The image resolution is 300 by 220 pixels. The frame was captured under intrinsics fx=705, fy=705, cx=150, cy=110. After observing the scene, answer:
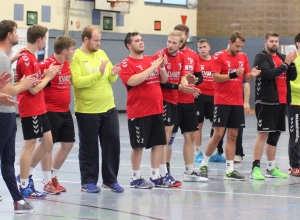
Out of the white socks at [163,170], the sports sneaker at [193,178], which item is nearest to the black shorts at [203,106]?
the sports sneaker at [193,178]

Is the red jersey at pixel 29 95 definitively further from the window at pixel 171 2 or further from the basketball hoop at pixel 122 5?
the window at pixel 171 2

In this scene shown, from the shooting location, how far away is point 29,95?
795 centimetres

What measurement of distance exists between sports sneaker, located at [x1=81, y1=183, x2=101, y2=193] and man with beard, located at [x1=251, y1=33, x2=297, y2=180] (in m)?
2.46

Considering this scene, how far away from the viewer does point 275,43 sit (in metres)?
9.98

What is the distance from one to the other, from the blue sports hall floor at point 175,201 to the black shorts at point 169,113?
0.86 m

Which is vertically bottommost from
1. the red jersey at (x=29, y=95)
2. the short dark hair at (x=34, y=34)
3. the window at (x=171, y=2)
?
the red jersey at (x=29, y=95)

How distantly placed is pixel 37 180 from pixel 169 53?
8.07 ft

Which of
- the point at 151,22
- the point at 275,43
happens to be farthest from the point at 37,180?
the point at 151,22

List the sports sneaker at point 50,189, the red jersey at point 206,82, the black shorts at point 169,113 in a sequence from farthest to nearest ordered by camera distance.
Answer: the red jersey at point 206,82, the black shorts at point 169,113, the sports sneaker at point 50,189

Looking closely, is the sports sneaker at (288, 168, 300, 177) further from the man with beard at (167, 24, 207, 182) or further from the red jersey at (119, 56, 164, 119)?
the red jersey at (119, 56, 164, 119)

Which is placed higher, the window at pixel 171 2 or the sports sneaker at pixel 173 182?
the window at pixel 171 2

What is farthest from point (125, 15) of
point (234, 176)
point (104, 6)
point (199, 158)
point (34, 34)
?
point (34, 34)

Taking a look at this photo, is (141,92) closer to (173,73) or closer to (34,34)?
(173,73)

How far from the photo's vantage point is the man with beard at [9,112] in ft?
22.6
